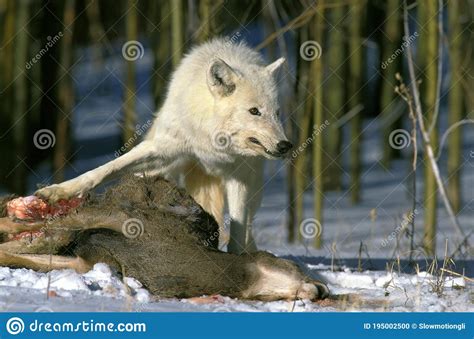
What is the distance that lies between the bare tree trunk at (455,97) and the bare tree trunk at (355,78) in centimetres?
151

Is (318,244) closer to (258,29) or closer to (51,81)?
(51,81)

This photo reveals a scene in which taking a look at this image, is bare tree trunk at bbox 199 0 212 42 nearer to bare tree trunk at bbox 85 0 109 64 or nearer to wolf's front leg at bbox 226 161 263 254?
bare tree trunk at bbox 85 0 109 64

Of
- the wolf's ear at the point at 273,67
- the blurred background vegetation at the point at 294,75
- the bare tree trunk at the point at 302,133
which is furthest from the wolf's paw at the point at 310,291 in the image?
the bare tree trunk at the point at 302,133

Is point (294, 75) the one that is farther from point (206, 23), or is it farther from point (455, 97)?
point (206, 23)

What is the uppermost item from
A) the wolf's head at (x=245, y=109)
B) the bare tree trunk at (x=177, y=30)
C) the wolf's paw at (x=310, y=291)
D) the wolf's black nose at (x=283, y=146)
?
the bare tree trunk at (x=177, y=30)

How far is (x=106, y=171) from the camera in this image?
631cm

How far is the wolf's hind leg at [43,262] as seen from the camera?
4949 mm

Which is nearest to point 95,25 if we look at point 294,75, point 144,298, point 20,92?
point 294,75

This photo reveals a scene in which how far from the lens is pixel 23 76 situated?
1520cm

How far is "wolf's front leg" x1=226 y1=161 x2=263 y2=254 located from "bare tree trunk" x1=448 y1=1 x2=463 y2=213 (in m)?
5.61

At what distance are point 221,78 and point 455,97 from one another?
330 inches

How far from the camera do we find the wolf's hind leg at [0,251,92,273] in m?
4.95

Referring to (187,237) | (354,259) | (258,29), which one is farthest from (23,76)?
(258,29)

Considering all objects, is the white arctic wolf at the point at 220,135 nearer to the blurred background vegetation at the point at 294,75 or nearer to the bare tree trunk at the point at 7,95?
the blurred background vegetation at the point at 294,75
